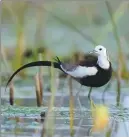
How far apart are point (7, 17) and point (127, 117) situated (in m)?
0.70

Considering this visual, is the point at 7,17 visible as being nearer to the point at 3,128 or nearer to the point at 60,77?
the point at 60,77

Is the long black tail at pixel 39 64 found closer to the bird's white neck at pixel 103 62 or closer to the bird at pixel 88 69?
the bird at pixel 88 69

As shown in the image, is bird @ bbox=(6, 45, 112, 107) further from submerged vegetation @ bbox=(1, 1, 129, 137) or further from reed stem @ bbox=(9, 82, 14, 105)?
reed stem @ bbox=(9, 82, 14, 105)

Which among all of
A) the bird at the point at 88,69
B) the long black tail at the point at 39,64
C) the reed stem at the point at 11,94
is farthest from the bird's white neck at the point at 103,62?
the reed stem at the point at 11,94

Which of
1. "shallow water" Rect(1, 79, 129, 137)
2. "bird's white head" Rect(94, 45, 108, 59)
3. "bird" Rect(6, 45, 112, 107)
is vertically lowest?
"shallow water" Rect(1, 79, 129, 137)

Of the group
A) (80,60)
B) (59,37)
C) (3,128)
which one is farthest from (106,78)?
(3,128)

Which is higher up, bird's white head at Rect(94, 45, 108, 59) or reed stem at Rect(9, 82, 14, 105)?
bird's white head at Rect(94, 45, 108, 59)

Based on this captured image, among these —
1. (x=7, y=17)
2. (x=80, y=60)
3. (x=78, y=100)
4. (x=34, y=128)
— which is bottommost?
(x=34, y=128)

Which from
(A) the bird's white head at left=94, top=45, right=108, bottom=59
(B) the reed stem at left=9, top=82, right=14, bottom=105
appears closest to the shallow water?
(B) the reed stem at left=9, top=82, right=14, bottom=105

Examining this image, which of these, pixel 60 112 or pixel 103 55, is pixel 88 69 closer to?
pixel 103 55

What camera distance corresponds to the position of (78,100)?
6.10 ft

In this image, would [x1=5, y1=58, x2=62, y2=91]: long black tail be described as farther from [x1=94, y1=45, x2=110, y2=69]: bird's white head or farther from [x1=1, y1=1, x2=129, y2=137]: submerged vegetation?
[x1=94, y1=45, x2=110, y2=69]: bird's white head

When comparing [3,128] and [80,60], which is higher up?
[80,60]

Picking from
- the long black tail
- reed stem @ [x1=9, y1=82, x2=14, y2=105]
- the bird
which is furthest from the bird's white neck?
reed stem @ [x1=9, y1=82, x2=14, y2=105]
